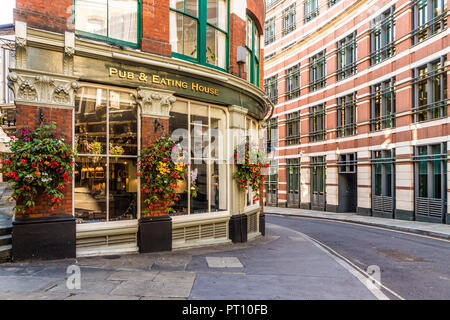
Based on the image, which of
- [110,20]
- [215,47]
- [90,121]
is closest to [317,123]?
[215,47]

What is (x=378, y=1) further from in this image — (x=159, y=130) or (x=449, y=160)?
(x=159, y=130)

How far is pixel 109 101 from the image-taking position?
8.85m

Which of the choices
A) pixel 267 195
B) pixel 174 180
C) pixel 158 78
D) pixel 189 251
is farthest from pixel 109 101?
pixel 267 195

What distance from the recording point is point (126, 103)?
9.09 metres

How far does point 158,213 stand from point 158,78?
345 centimetres

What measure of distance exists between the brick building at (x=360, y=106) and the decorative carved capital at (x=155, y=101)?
14.9 m

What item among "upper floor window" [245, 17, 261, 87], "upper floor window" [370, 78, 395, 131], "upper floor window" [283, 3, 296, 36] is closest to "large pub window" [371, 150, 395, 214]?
"upper floor window" [370, 78, 395, 131]

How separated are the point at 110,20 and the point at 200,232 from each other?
607cm

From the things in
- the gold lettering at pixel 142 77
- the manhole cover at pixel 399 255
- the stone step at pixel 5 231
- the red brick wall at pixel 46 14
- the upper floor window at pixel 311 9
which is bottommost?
the manhole cover at pixel 399 255

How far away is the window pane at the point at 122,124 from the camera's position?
29.1ft

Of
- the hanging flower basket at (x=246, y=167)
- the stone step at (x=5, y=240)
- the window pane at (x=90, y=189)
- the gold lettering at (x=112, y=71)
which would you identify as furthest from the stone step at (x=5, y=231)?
the hanging flower basket at (x=246, y=167)

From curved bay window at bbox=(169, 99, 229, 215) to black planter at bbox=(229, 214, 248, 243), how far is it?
19.0 inches

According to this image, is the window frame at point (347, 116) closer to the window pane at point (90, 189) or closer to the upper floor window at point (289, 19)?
the upper floor window at point (289, 19)

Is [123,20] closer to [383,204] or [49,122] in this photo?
[49,122]
